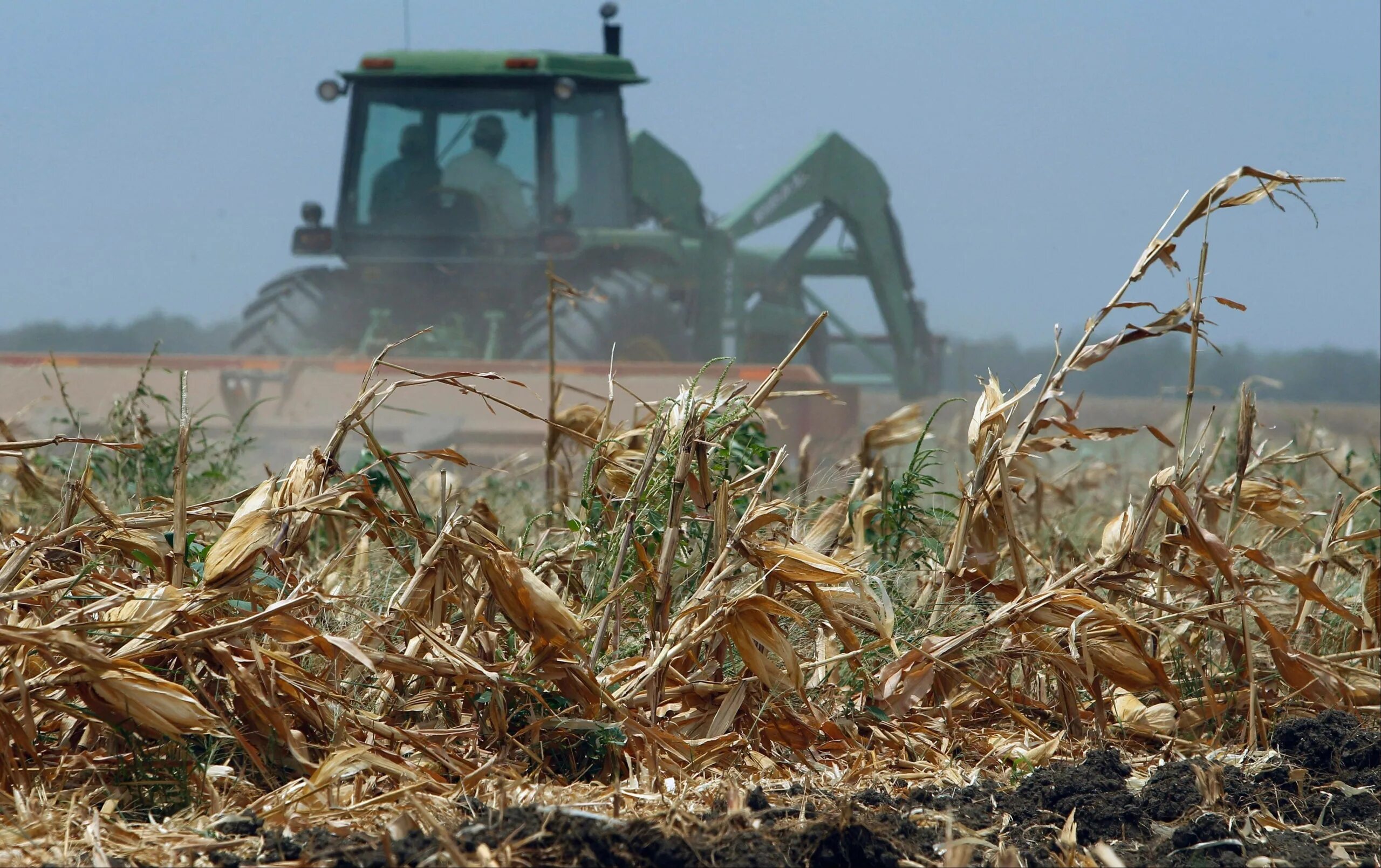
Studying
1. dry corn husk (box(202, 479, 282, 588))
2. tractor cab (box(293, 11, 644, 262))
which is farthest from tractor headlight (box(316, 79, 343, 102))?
dry corn husk (box(202, 479, 282, 588))

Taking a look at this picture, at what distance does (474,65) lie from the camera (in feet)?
28.3

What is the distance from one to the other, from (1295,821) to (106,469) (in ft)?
10.4

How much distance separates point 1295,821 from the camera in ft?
5.43

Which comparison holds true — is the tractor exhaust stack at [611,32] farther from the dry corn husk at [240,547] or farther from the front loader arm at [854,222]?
the dry corn husk at [240,547]

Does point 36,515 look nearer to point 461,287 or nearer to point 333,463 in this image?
point 333,463

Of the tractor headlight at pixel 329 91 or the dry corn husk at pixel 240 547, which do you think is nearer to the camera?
the dry corn husk at pixel 240 547

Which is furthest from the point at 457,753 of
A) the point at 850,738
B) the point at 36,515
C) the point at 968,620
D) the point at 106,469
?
the point at 106,469

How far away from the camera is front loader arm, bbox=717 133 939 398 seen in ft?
39.8

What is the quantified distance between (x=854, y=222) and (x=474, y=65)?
5010mm

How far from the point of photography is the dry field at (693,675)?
1.47 metres

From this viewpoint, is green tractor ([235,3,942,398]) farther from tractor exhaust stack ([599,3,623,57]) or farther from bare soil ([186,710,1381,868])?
bare soil ([186,710,1381,868])

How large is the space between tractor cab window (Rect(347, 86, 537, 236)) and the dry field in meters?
6.49

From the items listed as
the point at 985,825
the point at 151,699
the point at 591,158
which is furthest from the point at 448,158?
the point at 985,825

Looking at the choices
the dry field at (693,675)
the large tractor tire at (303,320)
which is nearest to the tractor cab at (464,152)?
the large tractor tire at (303,320)
